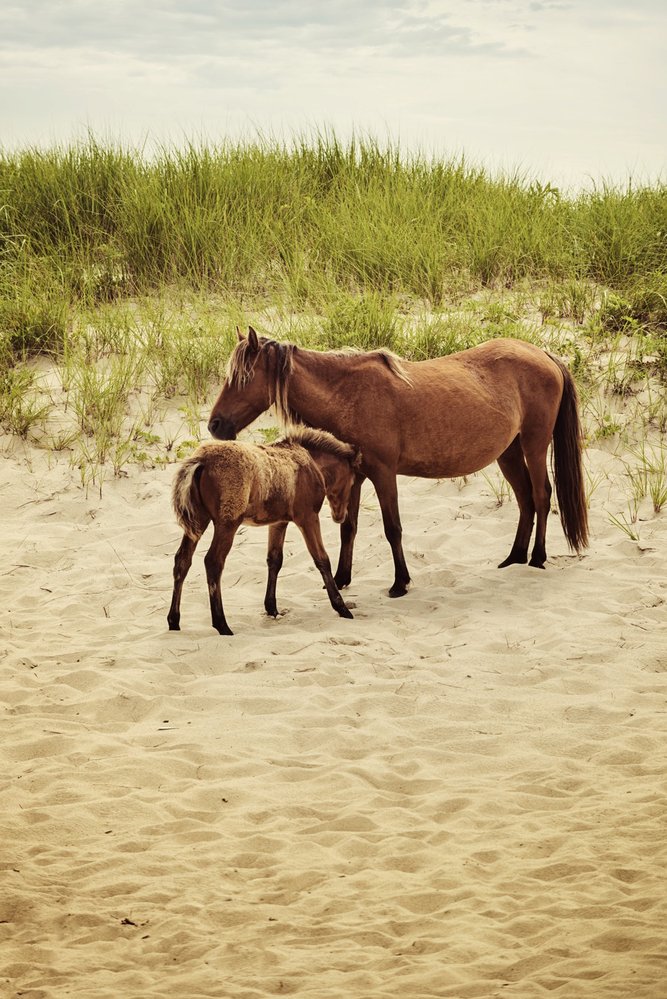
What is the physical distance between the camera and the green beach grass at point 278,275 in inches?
367

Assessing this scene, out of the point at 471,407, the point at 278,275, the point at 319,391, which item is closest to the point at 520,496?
the point at 471,407

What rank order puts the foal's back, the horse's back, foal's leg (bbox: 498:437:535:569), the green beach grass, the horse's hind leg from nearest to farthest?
the foal's back, the horse's back, the horse's hind leg, foal's leg (bbox: 498:437:535:569), the green beach grass

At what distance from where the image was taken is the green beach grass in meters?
9.31

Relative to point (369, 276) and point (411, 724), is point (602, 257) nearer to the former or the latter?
point (369, 276)

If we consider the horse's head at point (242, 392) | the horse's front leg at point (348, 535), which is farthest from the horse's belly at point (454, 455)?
the horse's head at point (242, 392)

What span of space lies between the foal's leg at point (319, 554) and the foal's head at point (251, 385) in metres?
0.75

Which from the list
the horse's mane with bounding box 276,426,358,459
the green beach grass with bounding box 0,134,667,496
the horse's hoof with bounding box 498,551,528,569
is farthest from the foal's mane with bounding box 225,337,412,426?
the green beach grass with bounding box 0,134,667,496

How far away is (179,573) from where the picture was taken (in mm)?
6035

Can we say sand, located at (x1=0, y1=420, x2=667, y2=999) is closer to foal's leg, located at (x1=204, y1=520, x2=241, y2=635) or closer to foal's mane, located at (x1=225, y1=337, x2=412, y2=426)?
foal's leg, located at (x1=204, y1=520, x2=241, y2=635)

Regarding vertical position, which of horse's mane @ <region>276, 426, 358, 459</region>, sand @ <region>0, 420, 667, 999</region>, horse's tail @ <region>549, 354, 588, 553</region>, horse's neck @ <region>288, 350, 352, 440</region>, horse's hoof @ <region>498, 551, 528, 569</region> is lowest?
horse's hoof @ <region>498, 551, 528, 569</region>

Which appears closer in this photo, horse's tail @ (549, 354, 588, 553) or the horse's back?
the horse's back

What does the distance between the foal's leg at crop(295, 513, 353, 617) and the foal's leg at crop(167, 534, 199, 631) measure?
24.8 inches

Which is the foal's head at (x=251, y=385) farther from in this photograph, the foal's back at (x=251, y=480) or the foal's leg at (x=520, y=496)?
the foal's leg at (x=520, y=496)

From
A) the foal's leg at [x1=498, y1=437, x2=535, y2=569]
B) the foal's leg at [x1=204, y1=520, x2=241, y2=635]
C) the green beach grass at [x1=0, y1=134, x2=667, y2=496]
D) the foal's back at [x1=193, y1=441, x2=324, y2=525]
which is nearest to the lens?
the foal's back at [x1=193, y1=441, x2=324, y2=525]
